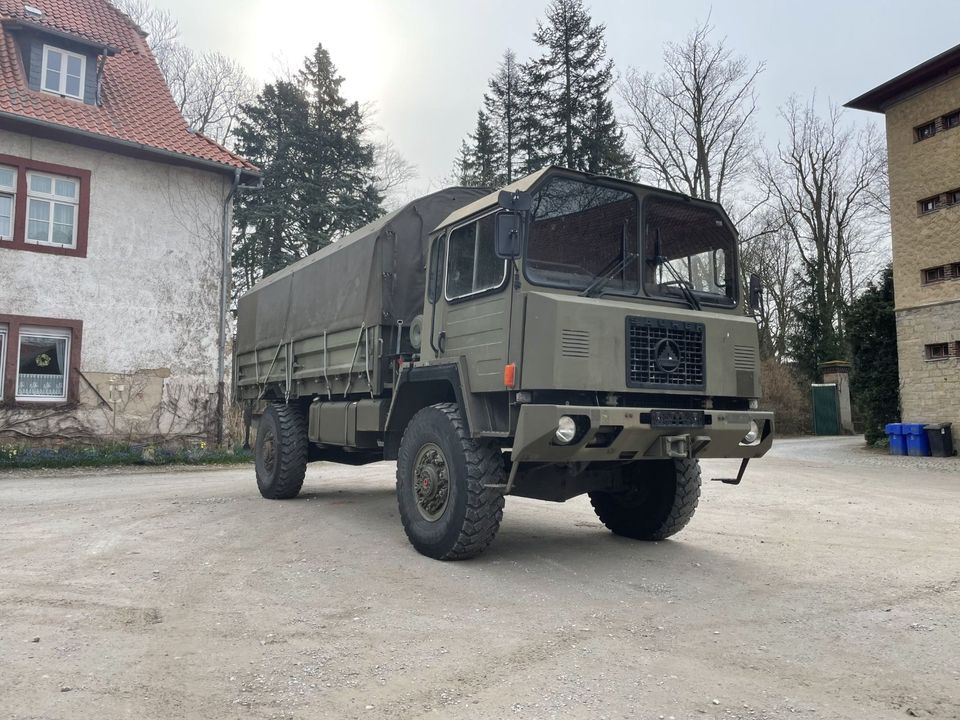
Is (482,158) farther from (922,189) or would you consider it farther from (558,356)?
(558,356)

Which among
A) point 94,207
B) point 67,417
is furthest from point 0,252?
point 67,417

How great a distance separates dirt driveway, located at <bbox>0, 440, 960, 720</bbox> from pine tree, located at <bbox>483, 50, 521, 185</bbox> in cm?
2493

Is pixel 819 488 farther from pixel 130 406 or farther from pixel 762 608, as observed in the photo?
pixel 130 406

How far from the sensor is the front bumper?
4.92m

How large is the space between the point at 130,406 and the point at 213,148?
6.29 metres

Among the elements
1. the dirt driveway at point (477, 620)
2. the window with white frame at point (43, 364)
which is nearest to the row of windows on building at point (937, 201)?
the dirt driveway at point (477, 620)

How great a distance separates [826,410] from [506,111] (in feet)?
56.1

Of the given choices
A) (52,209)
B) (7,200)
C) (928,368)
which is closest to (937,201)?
(928,368)

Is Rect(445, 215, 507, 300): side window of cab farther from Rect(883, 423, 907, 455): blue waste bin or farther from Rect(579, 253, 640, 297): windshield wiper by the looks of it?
Rect(883, 423, 907, 455): blue waste bin

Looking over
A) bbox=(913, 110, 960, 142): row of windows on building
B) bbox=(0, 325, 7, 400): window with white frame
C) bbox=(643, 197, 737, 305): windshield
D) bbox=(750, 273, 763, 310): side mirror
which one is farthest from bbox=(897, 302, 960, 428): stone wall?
bbox=(0, 325, 7, 400): window with white frame

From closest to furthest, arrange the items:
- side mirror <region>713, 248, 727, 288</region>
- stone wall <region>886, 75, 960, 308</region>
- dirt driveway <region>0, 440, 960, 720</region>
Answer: dirt driveway <region>0, 440, 960, 720</region> → side mirror <region>713, 248, 727, 288</region> → stone wall <region>886, 75, 960, 308</region>

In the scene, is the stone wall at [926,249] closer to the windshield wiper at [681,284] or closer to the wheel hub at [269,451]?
the windshield wiper at [681,284]

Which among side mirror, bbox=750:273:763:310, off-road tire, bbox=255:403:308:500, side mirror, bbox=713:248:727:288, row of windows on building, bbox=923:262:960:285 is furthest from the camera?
row of windows on building, bbox=923:262:960:285

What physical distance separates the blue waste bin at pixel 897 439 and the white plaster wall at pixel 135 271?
15948 mm
